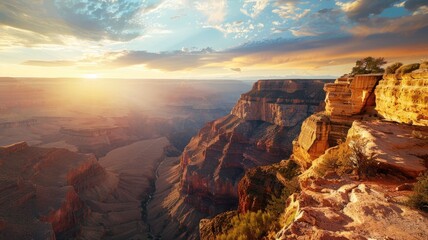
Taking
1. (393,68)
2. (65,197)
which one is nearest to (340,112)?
(393,68)

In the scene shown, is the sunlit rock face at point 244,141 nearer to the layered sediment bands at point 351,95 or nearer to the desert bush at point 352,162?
the layered sediment bands at point 351,95

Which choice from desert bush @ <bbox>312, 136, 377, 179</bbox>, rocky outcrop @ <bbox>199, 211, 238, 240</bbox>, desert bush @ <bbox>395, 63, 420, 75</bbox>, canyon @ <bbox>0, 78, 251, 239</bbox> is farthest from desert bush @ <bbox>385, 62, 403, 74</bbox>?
canyon @ <bbox>0, 78, 251, 239</bbox>

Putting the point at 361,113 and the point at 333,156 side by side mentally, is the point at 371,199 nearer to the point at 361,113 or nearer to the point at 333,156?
the point at 333,156

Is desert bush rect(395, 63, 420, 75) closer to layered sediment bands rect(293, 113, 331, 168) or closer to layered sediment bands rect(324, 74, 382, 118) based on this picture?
layered sediment bands rect(324, 74, 382, 118)

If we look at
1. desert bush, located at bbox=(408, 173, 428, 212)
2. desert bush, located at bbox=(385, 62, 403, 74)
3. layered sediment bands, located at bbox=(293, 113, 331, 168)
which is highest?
desert bush, located at bbox=(385, 62, 403, 74)

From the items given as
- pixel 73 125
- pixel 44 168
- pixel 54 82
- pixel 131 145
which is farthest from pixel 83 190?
pixel 54 82

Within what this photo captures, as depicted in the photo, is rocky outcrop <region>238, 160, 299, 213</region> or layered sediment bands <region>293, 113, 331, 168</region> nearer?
layered sediment bands <region>293, 113, 331, 168</region>
